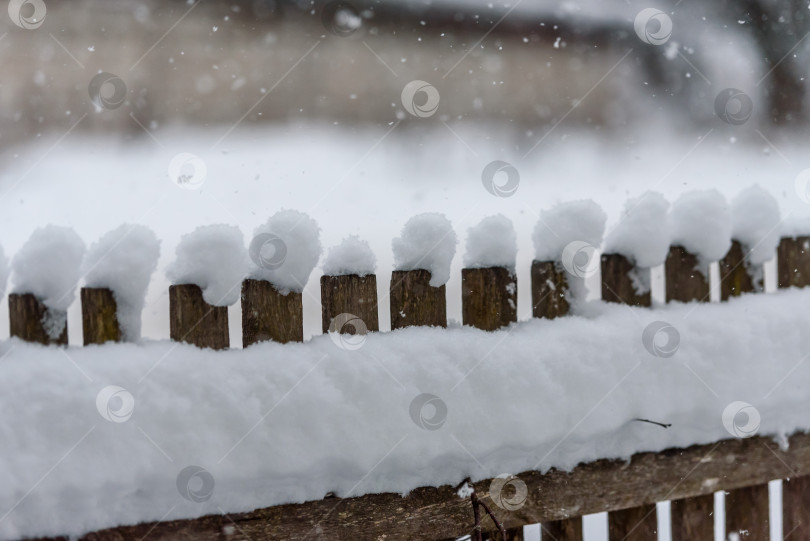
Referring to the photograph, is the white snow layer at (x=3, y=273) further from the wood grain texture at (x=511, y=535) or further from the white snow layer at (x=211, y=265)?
the wood grain texture at (x=511, y=535)

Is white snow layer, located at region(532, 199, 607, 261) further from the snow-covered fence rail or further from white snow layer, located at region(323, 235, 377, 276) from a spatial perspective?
white snow layer, located at region(323, 235, 377, 276)

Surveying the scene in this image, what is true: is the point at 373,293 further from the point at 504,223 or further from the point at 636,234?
the point at 636,234

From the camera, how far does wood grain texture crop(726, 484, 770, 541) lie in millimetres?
1535

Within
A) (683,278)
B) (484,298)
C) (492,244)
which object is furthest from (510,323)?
(683,278)

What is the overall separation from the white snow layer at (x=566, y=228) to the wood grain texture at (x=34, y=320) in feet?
3.52

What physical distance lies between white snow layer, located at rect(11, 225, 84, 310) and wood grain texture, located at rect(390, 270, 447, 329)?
661mm

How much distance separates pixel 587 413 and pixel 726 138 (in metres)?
7.44

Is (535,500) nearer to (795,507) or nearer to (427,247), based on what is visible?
(427,247)

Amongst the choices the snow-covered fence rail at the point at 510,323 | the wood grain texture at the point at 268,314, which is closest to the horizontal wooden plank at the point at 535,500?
the snow-covered fence rail at the point at 510,323

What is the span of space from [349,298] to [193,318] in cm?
32

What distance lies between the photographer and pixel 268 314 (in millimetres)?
1189

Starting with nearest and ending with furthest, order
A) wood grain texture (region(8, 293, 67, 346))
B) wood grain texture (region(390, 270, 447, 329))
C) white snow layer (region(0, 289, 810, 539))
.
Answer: white snow layer (region(0, 289, 810, 539)) → wood grain texture (region(8, 293, 67, 346)) → wood grain texture (region(390, 270, 447, 329))

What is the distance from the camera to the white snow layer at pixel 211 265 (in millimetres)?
1142

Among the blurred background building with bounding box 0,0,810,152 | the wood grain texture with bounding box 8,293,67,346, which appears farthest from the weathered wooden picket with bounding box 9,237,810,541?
the blurred background building with bounding box 0,0,810,152
